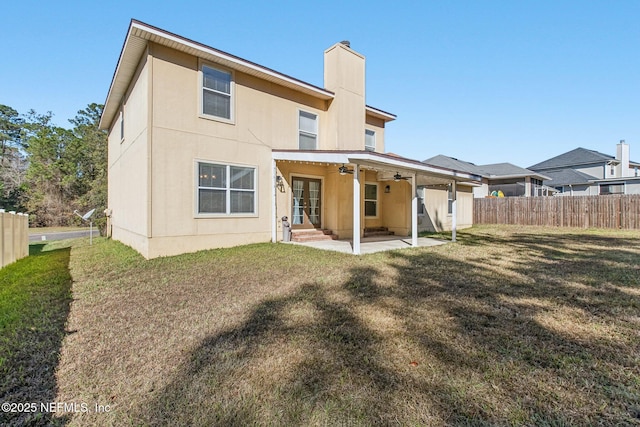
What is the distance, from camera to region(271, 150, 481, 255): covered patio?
848 cm

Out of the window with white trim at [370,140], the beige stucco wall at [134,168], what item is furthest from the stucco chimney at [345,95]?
the beige stucco wall at [134,168]

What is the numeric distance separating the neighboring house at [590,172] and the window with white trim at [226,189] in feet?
98.7

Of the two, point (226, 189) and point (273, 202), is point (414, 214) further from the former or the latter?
point (226, 189)

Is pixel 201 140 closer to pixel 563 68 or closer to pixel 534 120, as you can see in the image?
pixel 563 68

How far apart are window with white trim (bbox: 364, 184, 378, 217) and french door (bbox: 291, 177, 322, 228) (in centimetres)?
255

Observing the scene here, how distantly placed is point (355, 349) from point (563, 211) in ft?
64.8

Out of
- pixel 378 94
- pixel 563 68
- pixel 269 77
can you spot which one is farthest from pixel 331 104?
pixel 563 68

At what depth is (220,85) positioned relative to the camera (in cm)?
888

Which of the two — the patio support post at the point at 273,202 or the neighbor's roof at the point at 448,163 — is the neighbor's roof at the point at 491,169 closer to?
the neighbor's roof at the point at 448,163

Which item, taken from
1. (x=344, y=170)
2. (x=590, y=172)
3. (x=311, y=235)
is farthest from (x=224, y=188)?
(x=590, y=172)

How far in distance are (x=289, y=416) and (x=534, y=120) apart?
21.4 m

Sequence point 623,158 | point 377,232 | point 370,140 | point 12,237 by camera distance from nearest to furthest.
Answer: point 12,237 → point 377,232 → point 370,140 → point 623,158

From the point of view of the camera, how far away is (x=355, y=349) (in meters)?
2.97

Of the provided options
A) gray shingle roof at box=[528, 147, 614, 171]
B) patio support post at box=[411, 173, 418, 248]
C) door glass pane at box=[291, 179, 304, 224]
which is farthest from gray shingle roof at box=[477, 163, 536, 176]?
door glass pane at box=[291, 179, 304, 224]
